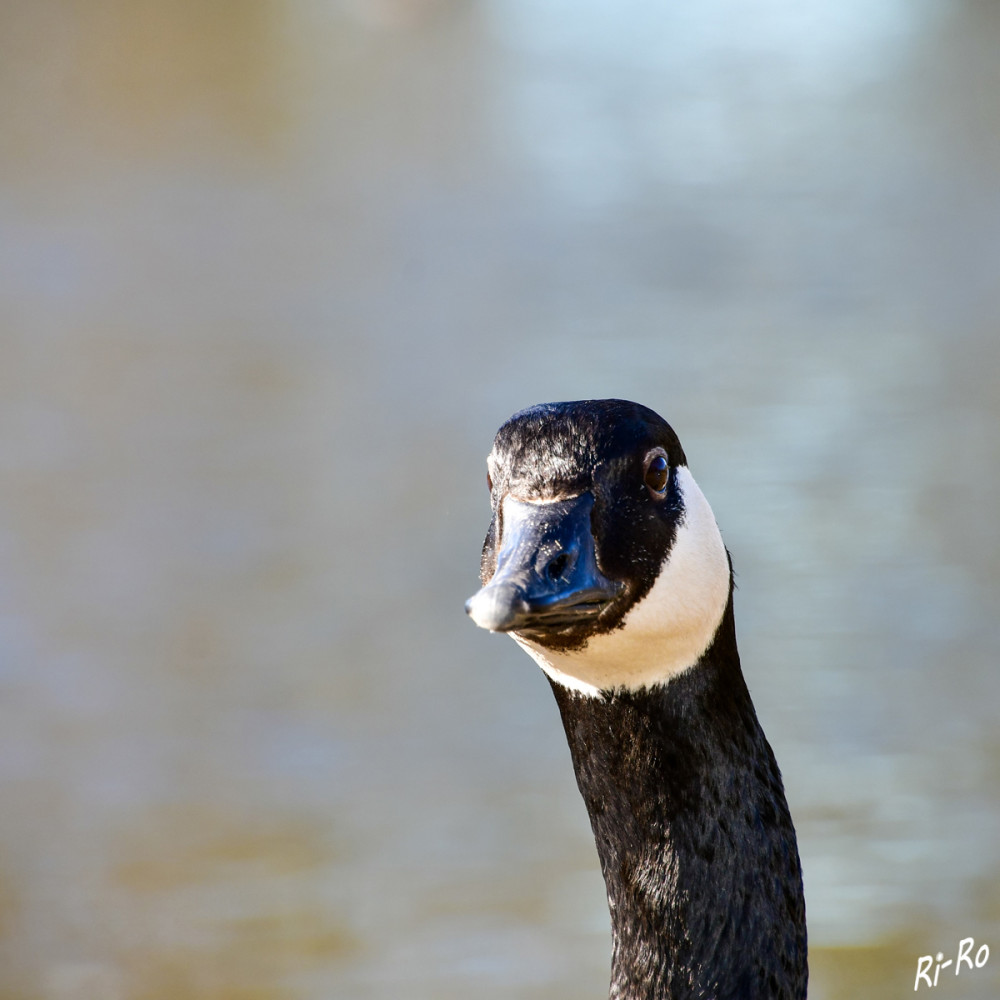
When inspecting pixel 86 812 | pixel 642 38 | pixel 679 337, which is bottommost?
pixel 86 812

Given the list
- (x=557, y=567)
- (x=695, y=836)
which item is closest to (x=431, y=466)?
(x=695, y=836)

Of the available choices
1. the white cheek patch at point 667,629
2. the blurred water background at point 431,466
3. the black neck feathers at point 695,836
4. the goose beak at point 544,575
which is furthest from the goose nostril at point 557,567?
the blurred water background at point 431,466

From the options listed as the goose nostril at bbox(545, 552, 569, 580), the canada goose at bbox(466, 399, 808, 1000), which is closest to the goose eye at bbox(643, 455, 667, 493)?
the canada goose at bbox(466, 399, 808, 1000)

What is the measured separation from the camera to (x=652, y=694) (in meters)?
1.99

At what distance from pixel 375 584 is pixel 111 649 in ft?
3.16

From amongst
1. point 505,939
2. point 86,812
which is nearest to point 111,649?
point 86,812

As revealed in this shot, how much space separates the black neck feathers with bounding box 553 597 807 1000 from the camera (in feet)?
6.68

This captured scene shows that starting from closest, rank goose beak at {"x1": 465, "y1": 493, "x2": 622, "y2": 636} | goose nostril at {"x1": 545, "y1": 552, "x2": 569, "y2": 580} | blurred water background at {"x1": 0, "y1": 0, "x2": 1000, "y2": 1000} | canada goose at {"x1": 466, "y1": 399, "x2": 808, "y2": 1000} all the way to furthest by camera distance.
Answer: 1. goose beak at {"x1": 465, "y1": 493, "x2": 622, "y2": 636}
2. goose nostril at {"x1": 545, "y1": 552, "x2": 569, "y2": 580}
3. canada goose at {"x1": 466, "y1": 399, "x2": 808, "y2": 1000}
4. blurred water background at {"x1": 0, "y1": 0, "x2": 1000, "y2": 1000}

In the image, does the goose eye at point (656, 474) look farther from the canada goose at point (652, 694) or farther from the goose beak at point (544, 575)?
the goose beak at point (544, 575)

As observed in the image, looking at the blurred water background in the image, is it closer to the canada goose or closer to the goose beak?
the canada goose

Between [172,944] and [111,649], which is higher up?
[111,649]

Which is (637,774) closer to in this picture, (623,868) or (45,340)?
(623,868)

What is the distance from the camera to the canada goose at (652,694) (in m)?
1.89

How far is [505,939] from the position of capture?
3.69 metres
